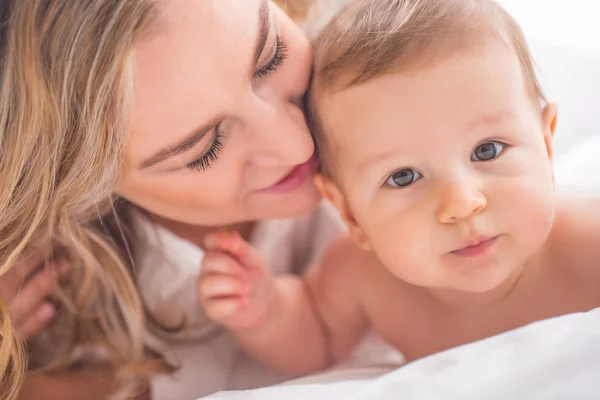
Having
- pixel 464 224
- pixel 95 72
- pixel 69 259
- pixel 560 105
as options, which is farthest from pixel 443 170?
pixel 69 259

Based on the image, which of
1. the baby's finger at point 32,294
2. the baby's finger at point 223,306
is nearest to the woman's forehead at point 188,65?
the baby's finger at point 223,306

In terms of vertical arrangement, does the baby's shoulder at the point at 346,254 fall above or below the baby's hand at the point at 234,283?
above

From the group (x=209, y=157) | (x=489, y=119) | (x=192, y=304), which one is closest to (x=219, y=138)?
(x=209, y=157)

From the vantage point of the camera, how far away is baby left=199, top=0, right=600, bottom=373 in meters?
0.87

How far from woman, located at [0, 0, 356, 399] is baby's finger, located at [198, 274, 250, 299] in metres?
0.10

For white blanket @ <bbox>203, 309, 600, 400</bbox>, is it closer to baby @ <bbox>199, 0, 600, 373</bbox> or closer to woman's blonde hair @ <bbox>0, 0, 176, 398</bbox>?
baby @ <bbox>199, 0, 600, 373</bbox>

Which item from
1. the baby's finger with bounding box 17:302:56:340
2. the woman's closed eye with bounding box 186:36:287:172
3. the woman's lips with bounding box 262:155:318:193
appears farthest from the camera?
the baby's finger with bounding box 17:302:56:340

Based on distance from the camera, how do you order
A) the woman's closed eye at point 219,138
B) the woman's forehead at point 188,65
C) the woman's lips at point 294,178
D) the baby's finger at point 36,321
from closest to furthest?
the woman's forehead at point 188,65 < the woman's closed eye at point 219,138 < the woman's lips at point 294,178 < the baby's finger at point 36,321

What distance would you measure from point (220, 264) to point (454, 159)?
1.46ft

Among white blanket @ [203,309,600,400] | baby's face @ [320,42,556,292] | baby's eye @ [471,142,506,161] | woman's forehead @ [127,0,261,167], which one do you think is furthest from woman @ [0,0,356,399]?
white blanket @ [203,309,600,400]

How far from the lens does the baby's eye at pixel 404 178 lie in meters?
0.91

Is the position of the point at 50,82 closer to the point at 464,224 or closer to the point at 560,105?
the point at 464,224

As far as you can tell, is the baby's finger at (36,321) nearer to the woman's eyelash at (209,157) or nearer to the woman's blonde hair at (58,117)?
the woman's blonde hair at (58,117)

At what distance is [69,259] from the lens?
4.11 feet
